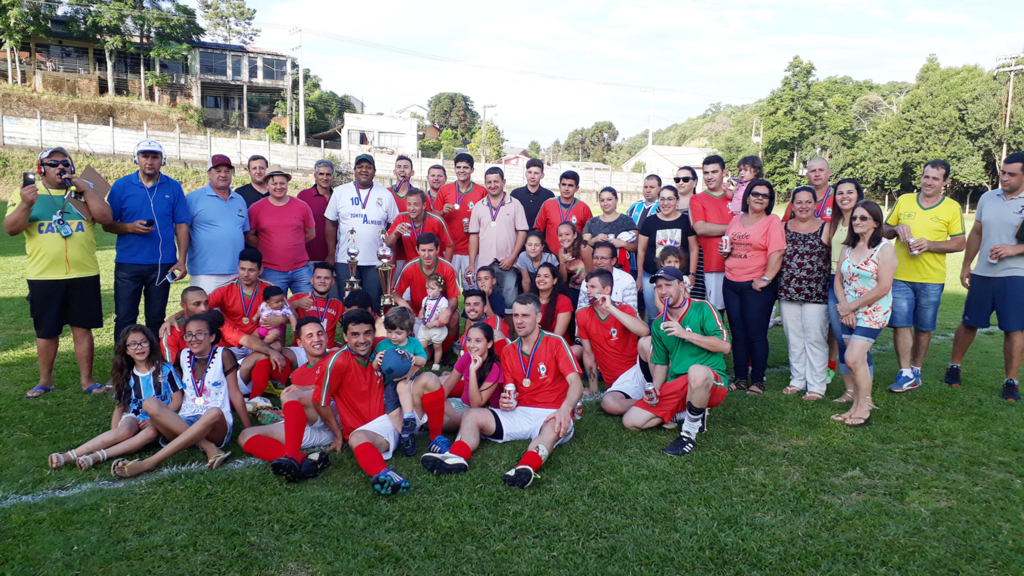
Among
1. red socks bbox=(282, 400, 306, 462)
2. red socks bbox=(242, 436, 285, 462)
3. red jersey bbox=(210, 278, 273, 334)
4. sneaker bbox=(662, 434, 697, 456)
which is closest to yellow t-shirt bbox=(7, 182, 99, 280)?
red jersey bbox=(210, 278, 273, 334)

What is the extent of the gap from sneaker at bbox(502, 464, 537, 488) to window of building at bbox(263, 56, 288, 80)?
47.3 m

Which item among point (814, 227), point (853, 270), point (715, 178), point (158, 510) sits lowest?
point (158, 510)

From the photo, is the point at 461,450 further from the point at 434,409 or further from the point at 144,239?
the point at 144,239

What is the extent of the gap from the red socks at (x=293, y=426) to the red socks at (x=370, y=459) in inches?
15.8

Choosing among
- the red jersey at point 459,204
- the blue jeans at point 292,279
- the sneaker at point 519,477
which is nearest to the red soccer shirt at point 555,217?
the red jersey at point 459,204

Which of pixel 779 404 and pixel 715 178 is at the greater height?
pixel 715 178

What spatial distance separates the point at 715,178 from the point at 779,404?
2338 mm

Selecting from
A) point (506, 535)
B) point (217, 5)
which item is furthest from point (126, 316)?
point (217, 5)

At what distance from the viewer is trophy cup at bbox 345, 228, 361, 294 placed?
628 cm

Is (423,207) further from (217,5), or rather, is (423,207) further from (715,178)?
(217,5)

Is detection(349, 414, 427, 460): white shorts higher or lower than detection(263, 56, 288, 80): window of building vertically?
lower

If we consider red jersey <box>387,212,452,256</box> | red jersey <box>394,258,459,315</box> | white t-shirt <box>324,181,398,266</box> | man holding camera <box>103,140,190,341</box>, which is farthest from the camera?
red jersey <box>387,212,452,256</box>

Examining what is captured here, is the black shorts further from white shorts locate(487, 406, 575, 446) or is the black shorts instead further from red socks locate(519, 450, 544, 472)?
red socks locate(519, 450, 544, 472)

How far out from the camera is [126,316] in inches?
212
